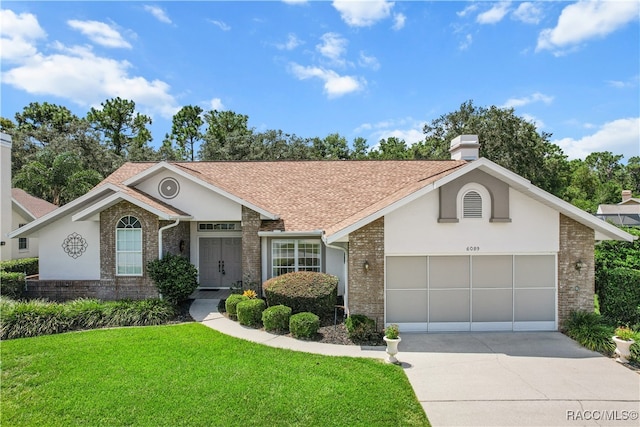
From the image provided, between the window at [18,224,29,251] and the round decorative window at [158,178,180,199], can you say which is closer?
the round decorative window at [158,178,180,199]

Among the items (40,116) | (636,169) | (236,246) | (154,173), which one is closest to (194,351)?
(236,246)

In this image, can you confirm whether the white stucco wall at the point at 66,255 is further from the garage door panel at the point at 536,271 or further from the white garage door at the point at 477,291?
the garage door panel at the point at 536,271

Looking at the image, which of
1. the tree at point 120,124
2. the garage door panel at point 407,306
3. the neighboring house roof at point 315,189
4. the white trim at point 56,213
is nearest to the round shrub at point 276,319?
the neighboring house roof at point 315,189

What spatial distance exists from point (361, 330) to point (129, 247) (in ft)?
31.3

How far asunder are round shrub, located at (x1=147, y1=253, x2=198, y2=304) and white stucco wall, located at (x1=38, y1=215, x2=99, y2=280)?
2.79 m

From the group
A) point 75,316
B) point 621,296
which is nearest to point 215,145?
point 75,316

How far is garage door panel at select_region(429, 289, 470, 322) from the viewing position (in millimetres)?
11062

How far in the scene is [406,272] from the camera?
11047 mm

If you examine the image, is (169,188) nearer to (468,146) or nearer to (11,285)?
(11,285)

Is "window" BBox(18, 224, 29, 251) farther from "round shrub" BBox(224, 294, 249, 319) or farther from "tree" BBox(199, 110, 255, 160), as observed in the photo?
"tree" BBox(199, 110, 255, 160)

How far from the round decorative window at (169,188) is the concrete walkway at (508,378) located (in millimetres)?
6308

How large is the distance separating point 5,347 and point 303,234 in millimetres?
9290

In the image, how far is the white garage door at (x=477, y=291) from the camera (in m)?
11.0

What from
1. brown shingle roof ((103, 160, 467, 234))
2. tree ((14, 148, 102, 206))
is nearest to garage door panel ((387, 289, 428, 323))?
Answer: brown shingle roof ((103, 160, 467, 234))
